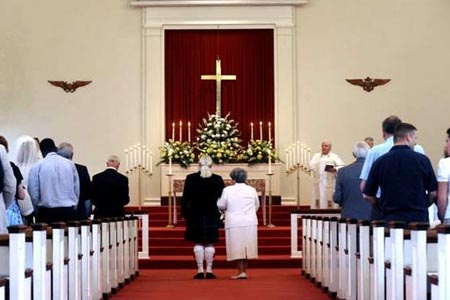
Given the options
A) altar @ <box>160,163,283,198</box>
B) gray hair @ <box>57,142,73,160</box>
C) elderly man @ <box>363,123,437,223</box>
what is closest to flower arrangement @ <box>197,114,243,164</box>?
altar @ <box>160,163,283,198</box>

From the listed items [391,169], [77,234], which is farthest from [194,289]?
[391,169]

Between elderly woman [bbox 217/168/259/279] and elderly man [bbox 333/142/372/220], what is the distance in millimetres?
2132

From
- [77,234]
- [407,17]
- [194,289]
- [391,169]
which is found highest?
[407,17]

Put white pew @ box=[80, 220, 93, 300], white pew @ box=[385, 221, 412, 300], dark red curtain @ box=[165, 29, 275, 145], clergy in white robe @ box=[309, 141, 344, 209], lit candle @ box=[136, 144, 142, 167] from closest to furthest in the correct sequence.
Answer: white pew @ box=[385, 221, 412, 300], white pew @ box=[80, 220, 93, 300], clergy in white robe @ box=[309, 141, 344, 209], lit candle @ box=[136, 144, 142, 167], dark red curtain @ box=[165, 29, 275, 145]

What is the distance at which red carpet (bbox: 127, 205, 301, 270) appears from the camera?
1400cm

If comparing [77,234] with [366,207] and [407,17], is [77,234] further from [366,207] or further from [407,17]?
[407,17]

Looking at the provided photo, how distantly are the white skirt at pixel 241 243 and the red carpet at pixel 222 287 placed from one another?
A: 0.32 m

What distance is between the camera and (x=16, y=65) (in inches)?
719

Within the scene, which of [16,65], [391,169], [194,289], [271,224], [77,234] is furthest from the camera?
[16,65]

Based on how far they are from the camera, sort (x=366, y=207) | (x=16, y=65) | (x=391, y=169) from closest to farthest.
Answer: (x=391, y=169)
(x=366, y=207)
(x=16, y=65)

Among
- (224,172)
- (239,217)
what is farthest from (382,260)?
(224,172)

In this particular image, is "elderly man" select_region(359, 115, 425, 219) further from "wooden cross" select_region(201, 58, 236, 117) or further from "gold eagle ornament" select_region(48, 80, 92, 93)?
"gold eagle ornament" select_region(48, 80, 92, 93)

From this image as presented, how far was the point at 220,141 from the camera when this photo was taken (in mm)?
17656

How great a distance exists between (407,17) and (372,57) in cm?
104
